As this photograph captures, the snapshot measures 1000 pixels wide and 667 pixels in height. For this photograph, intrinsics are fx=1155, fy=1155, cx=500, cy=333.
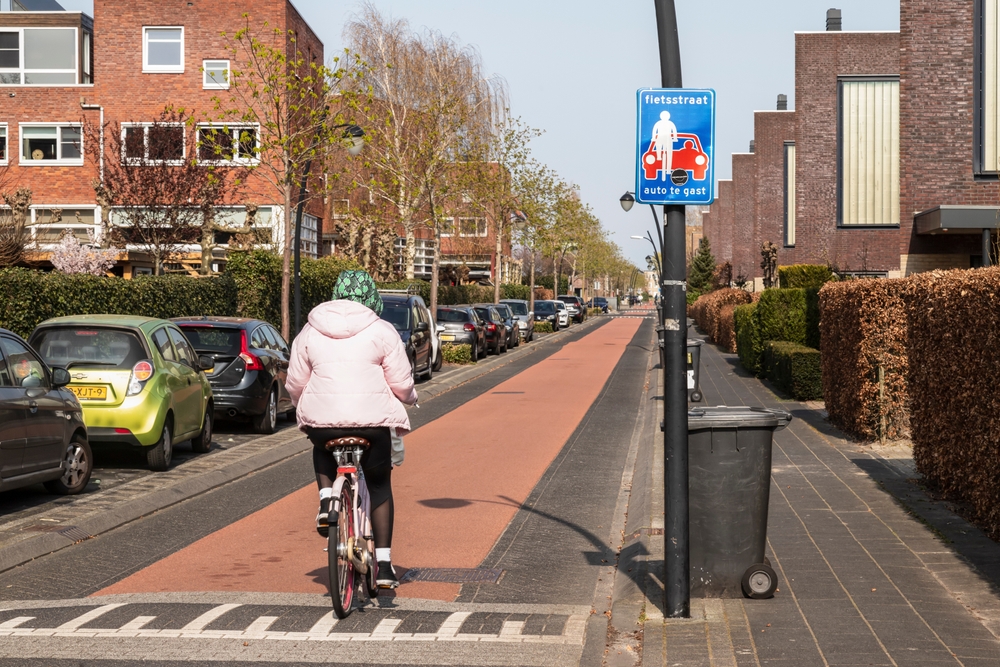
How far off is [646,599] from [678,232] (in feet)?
6.71

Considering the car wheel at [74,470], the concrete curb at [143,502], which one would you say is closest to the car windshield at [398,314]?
the concrete curb at [143,502]

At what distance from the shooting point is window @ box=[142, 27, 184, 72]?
4050 centimetres

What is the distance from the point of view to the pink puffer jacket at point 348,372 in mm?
6172

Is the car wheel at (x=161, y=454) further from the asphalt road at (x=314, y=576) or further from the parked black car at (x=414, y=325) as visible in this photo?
the parked black car at (x=414, y=325)

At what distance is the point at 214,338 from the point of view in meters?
15.5

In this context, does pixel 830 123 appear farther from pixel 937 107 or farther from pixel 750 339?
pixel 750 339

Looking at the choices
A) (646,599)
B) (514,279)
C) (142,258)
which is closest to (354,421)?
(646,599)

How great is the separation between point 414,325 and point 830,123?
59.4ft

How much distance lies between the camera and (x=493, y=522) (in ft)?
30.8

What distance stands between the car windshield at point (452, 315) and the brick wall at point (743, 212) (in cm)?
3330

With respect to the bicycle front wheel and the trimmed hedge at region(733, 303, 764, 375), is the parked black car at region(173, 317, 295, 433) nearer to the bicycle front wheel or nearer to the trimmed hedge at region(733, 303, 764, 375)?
the bicycle front wheel

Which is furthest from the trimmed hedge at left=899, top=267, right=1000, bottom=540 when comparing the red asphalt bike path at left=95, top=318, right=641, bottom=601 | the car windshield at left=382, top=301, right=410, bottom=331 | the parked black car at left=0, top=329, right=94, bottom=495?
the car windshield at left=382, top=301, right=410, bottom=331

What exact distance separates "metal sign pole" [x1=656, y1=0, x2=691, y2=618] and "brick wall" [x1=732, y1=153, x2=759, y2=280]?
194 feet

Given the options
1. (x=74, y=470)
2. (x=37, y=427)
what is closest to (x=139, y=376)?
(x=74, y=470)
